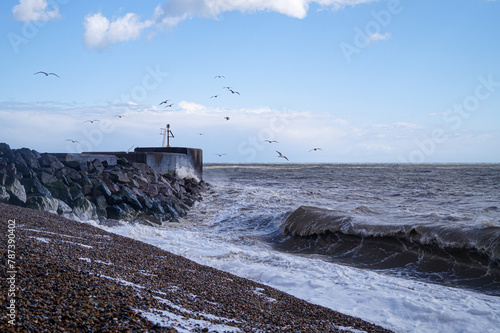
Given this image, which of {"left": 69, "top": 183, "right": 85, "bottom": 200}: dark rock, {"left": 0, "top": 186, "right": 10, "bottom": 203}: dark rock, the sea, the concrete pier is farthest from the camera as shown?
the concrete pier

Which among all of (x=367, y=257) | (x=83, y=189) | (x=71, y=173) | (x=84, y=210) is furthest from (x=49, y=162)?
(x=367, y=257)

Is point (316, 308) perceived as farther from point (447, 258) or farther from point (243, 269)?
point (447, 258)

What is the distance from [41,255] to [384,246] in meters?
7.67

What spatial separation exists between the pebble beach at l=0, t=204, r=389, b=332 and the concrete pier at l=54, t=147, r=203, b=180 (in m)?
9.68

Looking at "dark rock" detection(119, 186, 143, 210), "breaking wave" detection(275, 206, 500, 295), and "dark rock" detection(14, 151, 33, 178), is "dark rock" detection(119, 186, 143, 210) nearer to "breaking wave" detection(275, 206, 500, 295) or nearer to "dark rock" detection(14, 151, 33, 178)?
"dark rock" detection(14, 151, 33, 178)

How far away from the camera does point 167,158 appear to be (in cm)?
1884

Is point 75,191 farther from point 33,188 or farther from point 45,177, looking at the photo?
point 33,188

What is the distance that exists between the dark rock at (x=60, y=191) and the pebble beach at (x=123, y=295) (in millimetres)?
4200

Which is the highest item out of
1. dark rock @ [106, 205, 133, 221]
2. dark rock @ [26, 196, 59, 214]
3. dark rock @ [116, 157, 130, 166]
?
dark rock @ [116, 157, 130, 166]

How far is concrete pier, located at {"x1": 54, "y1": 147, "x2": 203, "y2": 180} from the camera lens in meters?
17.0

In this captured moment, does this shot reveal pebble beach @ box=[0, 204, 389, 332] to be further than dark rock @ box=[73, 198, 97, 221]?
No

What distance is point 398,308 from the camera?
552cm

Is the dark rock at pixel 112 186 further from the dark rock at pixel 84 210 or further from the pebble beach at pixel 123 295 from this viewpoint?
the pebble beach at pixel 123 295

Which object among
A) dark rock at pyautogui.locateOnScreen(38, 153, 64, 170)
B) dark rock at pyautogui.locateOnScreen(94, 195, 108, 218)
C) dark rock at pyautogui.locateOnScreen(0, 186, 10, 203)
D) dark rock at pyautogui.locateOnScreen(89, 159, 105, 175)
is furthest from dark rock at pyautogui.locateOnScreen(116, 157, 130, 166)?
dark rock at pyautogui.locateOnScreen(0, 186, 10, 203)
